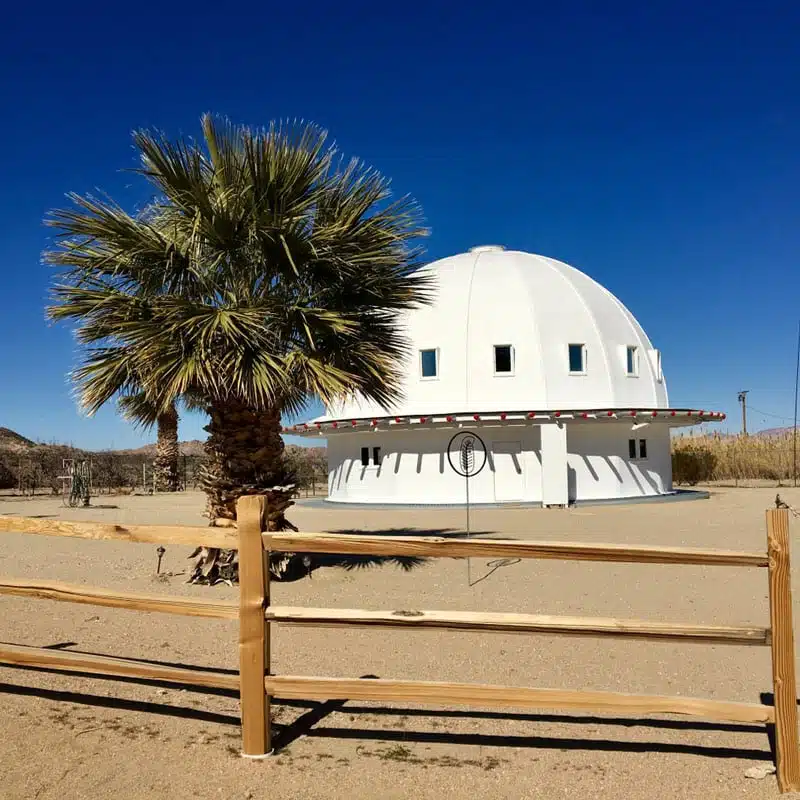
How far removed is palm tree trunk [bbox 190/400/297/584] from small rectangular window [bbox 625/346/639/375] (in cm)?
1776

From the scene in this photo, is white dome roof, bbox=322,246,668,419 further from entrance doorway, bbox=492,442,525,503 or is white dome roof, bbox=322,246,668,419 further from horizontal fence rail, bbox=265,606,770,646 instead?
horizontal fence rail, bbox=265,606,770,646

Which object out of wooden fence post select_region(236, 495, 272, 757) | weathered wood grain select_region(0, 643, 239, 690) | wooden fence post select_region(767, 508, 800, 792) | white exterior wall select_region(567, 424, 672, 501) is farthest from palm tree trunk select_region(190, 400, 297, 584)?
white exterior wall select_region(567, 424, 672, 501)

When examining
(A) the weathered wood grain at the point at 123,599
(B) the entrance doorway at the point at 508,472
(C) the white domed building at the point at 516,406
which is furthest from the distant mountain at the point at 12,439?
(A) the weathered wood grain at the point at 123,599

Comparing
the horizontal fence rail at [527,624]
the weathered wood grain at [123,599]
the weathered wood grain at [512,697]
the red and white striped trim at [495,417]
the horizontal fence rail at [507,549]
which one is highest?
the red and white striped trim at [495,417]

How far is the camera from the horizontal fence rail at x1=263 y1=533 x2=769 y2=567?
400cm

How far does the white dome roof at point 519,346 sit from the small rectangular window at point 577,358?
7 centimetres

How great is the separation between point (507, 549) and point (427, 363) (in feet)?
67.7

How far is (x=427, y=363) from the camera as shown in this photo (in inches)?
974

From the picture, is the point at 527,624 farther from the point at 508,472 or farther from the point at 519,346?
the point at 519,346

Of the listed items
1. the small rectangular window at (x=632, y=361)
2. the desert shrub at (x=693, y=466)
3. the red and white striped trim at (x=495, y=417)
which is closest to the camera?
the red and white striped trim at (x=495, y=417)

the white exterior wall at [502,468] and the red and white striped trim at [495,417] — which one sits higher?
the red and white striped trim at [495,417]

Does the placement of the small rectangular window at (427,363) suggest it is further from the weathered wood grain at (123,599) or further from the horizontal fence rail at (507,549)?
the horizontal fence rail at (507,549)

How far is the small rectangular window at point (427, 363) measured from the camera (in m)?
24.6

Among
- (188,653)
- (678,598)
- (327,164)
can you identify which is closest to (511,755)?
(188,653)
